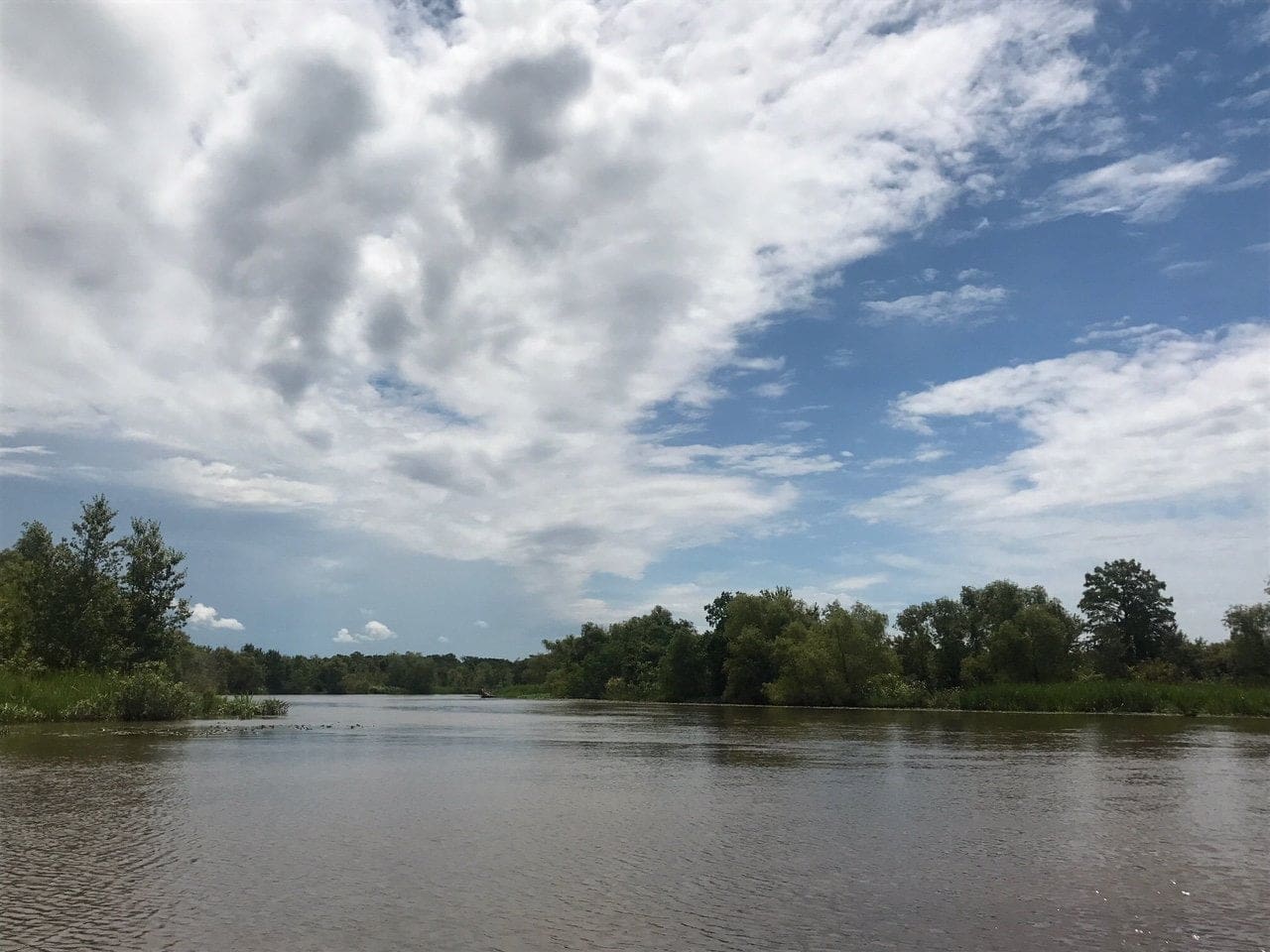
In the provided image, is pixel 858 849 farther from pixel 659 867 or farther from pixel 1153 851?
pixel 1153 851

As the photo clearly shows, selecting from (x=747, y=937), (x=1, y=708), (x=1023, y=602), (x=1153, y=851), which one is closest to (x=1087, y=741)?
(x=1153, y=851)

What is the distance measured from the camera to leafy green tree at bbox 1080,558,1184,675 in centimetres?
11719

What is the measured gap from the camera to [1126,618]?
122 m

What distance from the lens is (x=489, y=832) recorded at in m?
18.8

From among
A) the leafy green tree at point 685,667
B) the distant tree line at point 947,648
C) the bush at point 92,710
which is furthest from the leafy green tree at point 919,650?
the bush at point 92,710

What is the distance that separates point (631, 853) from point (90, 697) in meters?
47.2

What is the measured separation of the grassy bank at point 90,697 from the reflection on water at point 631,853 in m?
15.5

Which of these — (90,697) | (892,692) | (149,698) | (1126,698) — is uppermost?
(90,697)

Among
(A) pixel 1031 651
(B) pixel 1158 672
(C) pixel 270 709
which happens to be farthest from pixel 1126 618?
(C) pixel 270 709

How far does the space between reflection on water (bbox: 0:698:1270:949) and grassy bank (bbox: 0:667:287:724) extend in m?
15.5

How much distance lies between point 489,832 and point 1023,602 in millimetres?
96335

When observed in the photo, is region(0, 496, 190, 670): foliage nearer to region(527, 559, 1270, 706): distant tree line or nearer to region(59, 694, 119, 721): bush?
region(59, 694, 119, 721): bush

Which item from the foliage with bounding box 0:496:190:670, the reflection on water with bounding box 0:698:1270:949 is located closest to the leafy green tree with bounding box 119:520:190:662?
the foliage with bounding box 0:496:190:670

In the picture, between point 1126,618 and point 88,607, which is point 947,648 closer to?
point 1126,618
